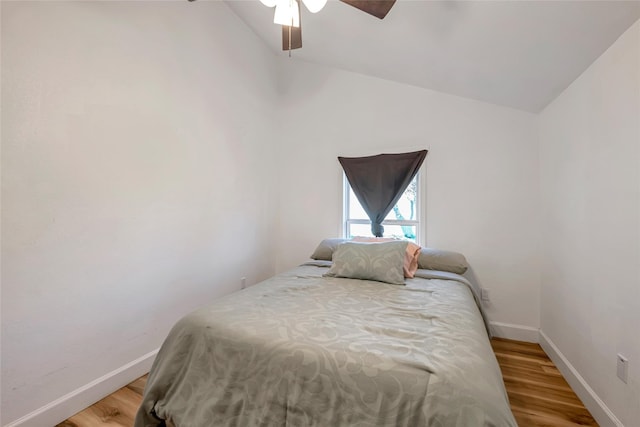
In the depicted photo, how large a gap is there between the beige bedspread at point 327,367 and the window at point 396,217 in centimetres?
140

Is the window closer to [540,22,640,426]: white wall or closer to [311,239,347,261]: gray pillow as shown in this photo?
[311,239,347,261]: gray pillow

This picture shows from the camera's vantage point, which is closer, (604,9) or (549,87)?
(604,9)

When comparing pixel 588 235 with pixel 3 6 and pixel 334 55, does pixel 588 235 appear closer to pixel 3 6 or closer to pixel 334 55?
pixel 334 55

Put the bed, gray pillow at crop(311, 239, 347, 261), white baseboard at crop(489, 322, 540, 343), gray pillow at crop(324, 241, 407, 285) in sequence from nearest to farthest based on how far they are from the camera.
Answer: the bed, gray pillow at crop(324, 241, 407, 285), white baseboard at crop(489, 322, 540, 343), gray pillow at crop(311, 239, 347, 261)

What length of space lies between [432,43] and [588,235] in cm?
161

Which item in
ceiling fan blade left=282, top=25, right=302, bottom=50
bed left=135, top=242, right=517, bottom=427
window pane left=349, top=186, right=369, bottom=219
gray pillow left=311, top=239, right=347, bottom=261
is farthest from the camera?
window pane left=349, top=186, right=369, bottom=219

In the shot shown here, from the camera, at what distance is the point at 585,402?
1719 mm

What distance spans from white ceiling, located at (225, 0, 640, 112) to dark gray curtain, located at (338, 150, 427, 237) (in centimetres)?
75

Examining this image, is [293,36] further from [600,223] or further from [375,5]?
[600,223]

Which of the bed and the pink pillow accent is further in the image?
the pink pillow accent

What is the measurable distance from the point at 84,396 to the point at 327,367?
64.4 inches

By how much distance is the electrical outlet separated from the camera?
4.55 feet

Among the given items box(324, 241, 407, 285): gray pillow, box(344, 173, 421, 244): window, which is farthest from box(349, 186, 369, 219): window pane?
box(324, 241, 407, 285): gray pillow

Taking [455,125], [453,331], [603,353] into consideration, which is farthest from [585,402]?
[455,125]
